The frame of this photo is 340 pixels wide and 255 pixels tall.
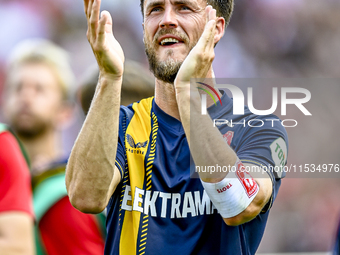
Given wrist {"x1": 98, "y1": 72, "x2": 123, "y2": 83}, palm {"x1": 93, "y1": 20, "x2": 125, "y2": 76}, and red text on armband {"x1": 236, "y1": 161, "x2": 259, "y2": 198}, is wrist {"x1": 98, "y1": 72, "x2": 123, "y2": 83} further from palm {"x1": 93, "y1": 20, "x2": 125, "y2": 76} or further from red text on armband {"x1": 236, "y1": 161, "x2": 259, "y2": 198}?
red text on armband {"x1": 236, "y1": 161, "x2": 259, "y2": 198}

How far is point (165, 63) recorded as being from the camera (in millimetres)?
1991

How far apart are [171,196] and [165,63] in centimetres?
60

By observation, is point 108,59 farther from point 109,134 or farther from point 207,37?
point 207,37

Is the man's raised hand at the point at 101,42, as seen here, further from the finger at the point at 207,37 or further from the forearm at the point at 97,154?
the finger at the point at 207,37

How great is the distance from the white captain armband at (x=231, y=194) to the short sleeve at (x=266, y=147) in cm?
13

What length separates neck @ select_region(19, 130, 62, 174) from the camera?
3.70 metres

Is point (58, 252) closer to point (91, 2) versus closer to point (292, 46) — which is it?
point (91, 2)

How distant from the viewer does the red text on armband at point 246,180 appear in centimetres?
172

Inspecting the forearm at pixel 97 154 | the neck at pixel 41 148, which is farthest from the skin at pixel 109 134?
the neck at pixel 41 148

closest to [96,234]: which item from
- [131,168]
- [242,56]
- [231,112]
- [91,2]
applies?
[131,168]

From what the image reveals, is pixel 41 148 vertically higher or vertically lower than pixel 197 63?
lower

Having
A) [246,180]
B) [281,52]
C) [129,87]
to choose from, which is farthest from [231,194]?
[281,52]

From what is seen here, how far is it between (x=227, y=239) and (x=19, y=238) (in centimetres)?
132

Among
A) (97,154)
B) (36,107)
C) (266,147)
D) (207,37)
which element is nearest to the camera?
(97,154)
